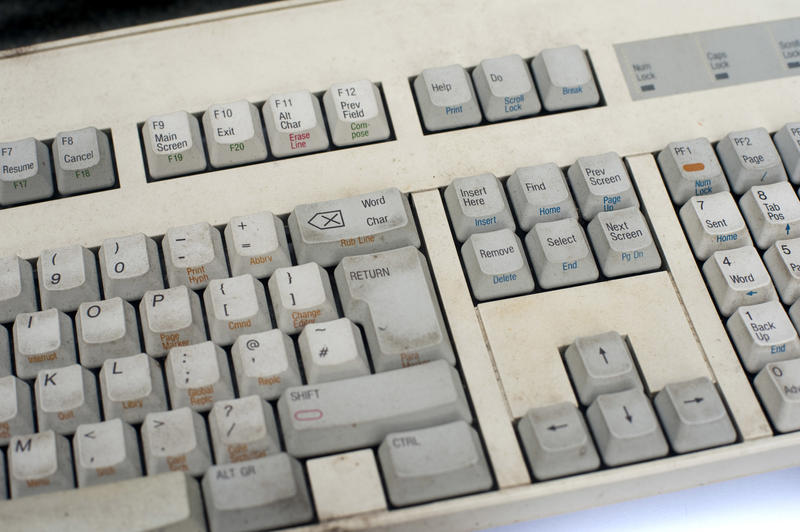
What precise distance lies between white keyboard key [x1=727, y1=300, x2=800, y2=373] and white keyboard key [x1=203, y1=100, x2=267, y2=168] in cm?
39

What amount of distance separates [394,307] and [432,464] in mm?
118

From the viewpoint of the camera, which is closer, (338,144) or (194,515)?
(194,515)

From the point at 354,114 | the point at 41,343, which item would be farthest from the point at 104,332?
the point at 354,114

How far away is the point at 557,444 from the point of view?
0.54 m

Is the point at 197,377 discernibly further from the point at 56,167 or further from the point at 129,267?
the point at 56,167

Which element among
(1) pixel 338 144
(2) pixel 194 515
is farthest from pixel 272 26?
(2) pixel 194 515

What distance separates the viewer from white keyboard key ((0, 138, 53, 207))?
2.05 feet

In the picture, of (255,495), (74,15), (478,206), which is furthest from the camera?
(74,15)

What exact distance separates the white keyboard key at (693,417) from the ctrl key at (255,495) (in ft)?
0.84

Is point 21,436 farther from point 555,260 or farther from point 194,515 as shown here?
point 555,260

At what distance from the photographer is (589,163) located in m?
0.64

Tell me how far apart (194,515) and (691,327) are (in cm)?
38

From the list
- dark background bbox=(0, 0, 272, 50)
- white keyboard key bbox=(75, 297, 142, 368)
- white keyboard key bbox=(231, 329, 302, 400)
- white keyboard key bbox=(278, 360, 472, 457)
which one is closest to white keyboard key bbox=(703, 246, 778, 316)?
white keyboard key bbox=(278, 360, 472, 457)

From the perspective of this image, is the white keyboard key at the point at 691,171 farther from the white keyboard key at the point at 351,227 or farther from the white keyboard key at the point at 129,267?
the white keyboard key at the point at 129,267
